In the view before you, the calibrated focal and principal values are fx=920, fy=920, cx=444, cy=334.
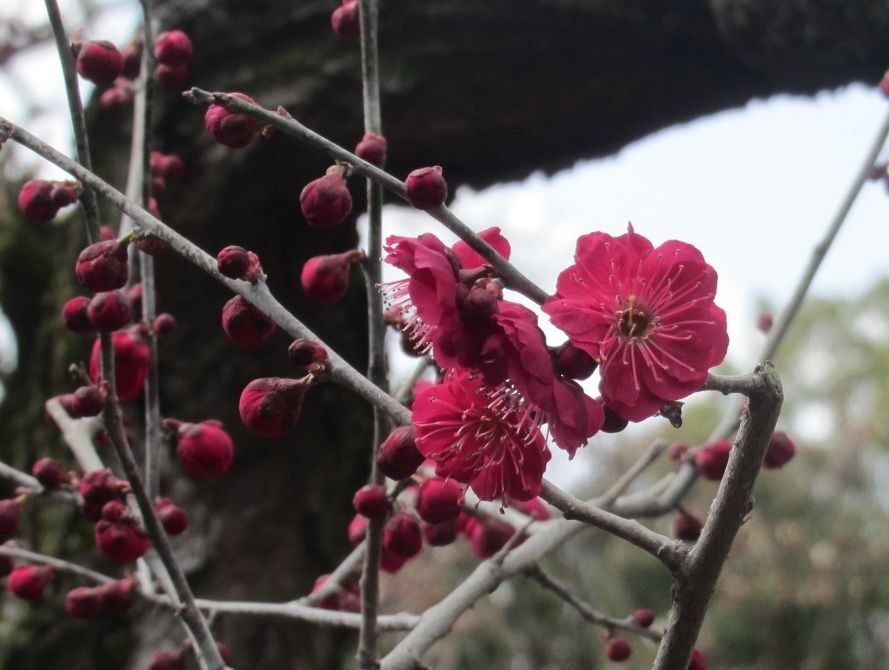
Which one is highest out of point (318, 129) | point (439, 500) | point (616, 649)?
point (318, 129)

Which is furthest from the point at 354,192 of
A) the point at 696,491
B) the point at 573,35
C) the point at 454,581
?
the point at 696,491

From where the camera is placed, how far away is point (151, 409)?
918 mm

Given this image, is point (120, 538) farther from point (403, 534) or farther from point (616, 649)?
point (616, 649)

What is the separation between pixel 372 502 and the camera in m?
0.74

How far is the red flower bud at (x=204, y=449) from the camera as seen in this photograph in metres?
0.86

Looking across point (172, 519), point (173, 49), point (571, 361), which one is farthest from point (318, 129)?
point (571, 361)

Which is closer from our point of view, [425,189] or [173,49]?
[425,189]

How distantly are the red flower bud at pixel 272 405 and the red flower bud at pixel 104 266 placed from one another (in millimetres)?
139

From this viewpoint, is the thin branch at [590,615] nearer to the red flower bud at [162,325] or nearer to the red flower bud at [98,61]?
the red flower bud at [162,325]

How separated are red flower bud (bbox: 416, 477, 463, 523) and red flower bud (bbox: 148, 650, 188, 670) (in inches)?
15.5

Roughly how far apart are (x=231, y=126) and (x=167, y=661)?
2.12 feet

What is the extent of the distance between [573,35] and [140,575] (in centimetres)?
118

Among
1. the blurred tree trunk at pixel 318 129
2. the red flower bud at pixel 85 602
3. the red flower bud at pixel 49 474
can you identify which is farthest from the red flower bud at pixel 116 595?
the blurred tree trunk at pixel 318 129

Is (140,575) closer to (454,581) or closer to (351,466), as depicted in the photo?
(351,466)
